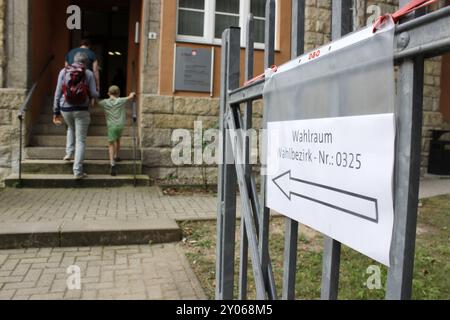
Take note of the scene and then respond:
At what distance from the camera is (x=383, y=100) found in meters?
1.08

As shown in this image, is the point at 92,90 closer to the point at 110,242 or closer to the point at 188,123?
the point at 188,123

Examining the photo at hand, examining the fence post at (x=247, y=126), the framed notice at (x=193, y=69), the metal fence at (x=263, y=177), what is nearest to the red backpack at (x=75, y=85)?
the framed notice at (x=193, y=69)

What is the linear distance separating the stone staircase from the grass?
9.17 feet

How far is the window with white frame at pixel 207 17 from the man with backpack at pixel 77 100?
81.5 inches

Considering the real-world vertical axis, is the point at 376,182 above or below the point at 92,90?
below

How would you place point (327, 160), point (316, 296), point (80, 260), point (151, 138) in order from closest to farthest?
point (327, 160) < point (316, 296) < point (80, 260) < point (151, 138)

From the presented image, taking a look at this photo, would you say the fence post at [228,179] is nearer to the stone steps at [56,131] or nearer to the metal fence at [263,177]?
the metal fence at [263,177]

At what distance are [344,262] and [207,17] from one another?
610 centimetres

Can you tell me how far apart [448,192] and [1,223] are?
22.9 ft

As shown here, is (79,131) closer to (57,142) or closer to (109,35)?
(57,142)

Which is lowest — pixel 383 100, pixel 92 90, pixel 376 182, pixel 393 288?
pixel 393 288

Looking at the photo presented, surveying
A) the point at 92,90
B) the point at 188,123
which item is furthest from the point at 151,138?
the point at 92,90

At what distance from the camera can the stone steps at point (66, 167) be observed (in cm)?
761

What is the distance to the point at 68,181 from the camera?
730 cm
